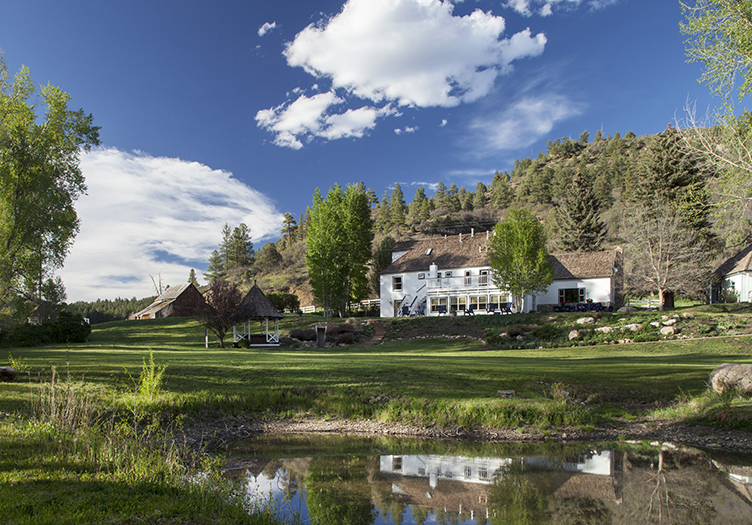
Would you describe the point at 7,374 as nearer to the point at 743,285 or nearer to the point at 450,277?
the point at 450,277

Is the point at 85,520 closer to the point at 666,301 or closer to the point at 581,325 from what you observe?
the point at 581,325

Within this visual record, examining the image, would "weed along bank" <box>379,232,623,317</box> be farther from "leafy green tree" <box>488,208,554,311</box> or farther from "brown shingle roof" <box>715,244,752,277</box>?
"brown shingle roof" <box>715,244,752,277</box>

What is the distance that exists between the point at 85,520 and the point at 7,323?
2139 centimetres

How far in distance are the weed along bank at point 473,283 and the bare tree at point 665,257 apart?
14.8ft

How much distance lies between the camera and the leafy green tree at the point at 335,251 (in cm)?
4919

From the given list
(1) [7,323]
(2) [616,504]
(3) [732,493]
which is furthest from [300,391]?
(1) [7,323]

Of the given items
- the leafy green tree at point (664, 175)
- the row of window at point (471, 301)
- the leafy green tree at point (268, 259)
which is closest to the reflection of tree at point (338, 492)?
the row of window at point (471, 301)

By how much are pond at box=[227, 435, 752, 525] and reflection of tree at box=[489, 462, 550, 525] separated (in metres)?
0.02

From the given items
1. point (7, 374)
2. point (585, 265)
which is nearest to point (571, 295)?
point (585, 265)

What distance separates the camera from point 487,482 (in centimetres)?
844

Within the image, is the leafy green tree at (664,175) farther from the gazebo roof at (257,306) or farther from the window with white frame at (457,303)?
the gazebo roof at (257,306)

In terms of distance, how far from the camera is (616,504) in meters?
7.56

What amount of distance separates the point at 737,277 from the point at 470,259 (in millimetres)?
25356

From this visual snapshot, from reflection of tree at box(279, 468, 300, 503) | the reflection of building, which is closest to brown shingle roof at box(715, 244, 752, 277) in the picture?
the reflection of building
